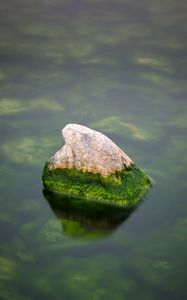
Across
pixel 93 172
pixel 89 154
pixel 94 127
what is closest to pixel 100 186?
pixel 93 172

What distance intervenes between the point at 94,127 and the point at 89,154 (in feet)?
6.37

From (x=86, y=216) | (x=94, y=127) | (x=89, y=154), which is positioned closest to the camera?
(x=86, y=216)

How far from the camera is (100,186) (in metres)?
7.80

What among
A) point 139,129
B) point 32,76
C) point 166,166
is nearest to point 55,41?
point 32,76

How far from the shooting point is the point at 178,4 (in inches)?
589

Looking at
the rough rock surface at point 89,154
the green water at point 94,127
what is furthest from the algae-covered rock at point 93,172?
the green water at point 94,127

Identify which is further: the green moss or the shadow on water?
the green moss

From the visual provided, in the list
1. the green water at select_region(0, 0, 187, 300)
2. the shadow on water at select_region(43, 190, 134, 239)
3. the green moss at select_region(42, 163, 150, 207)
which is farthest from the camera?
the green moss at select_region(42, 163, 150, 207)

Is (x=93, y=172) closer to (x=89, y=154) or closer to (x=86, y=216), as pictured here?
(x=89, y=154)

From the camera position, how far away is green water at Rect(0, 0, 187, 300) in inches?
260

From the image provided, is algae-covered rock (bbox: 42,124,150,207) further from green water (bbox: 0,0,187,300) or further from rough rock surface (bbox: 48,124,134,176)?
green water (bbox: 0,0,187,300)

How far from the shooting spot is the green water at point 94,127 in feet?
21.7

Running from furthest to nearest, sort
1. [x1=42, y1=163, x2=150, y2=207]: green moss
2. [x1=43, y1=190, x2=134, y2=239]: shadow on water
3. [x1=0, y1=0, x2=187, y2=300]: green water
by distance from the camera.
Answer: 1. [x1=42, y1=163, x2=150, y2=207]: green moss
2. [x1=43, y1=190, x2=134, y2=239]: shadow on water
3. [x1=0, y1=0, x2=187, y2=300]: green water

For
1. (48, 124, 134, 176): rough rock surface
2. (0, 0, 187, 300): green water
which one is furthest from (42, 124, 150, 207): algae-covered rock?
(0, 0, 187, 300): green water
